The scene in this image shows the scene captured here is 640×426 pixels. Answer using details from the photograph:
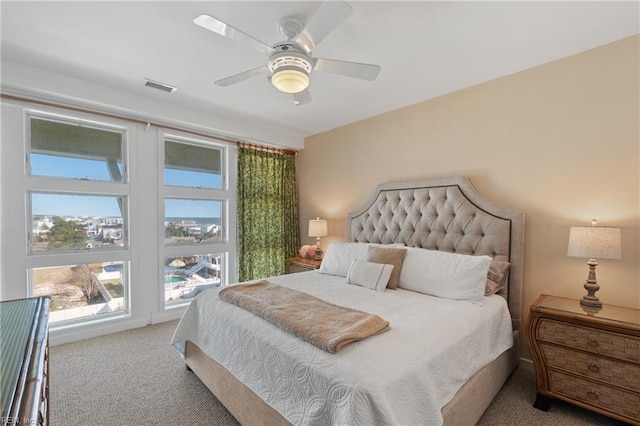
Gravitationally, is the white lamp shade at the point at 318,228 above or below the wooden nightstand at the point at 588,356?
above

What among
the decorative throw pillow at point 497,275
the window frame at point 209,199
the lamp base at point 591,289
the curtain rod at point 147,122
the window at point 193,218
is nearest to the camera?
the lamp base at point 591,289

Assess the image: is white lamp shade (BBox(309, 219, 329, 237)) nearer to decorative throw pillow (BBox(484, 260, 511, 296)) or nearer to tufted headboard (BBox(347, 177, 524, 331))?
tufted headboard (BBox(347, 177, 524, 331))

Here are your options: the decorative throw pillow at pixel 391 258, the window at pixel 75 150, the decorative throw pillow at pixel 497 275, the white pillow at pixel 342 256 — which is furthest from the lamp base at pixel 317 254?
the window at pixel 75 150

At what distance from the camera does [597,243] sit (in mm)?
1937

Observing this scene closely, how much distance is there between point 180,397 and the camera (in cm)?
212

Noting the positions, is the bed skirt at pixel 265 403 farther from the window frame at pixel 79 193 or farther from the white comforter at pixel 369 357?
the window frame at pixel 79 193

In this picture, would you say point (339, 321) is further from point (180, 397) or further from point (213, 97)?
point (213, 97)

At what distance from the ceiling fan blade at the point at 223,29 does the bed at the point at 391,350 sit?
1.65 metres

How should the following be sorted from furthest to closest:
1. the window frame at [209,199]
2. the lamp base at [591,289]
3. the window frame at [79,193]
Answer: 1. the window frame at [209,199]
2. the window frame at [79,193]
3. the lamp base at [591,289]

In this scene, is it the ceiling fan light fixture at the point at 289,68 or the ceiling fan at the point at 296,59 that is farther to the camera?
the ceiling fan light fixture at the point at 289,68

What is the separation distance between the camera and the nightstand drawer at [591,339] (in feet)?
5.56

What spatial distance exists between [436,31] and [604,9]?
98 cm

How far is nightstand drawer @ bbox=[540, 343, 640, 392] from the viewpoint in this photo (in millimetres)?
1701

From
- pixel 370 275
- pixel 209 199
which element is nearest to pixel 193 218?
pixel 209 199
